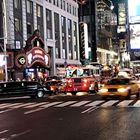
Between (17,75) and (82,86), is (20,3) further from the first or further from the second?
(82,86)

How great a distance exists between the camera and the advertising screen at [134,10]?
6888 cm

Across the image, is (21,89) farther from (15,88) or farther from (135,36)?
(135,36)

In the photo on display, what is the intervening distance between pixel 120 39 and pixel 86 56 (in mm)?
54680

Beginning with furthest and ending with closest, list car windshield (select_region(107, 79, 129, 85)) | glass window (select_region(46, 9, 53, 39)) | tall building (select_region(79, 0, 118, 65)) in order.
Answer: tall building (select_region(79, 0, 118, 65)) < glass window (select_region(46, 9, 53, 39)) < car windshield (select_region(107, 79, 129, 85))

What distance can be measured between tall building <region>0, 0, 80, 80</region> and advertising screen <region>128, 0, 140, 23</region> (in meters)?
12.6

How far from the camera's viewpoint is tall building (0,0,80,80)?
56344 mm

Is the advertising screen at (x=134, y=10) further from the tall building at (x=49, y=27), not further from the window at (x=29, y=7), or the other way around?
the window at (x=29, y=7)

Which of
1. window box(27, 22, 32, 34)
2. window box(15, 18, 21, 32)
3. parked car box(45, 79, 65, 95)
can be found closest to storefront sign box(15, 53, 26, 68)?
parked car box(45, 79, 65, 95)

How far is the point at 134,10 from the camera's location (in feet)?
231

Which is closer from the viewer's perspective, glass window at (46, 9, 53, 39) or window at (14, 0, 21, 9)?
window at (14, 0, 21, 9)

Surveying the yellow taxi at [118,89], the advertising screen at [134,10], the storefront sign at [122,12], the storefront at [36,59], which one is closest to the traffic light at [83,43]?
A: the advertising screen at [134,10]

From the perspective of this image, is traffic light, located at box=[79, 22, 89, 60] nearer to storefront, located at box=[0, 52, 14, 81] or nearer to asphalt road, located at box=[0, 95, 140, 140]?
storefront, located at box=[0, 52, 14, 81]

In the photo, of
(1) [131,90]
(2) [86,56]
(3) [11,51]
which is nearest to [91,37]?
(2) [86,56]

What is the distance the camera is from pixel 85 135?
14.0 m
